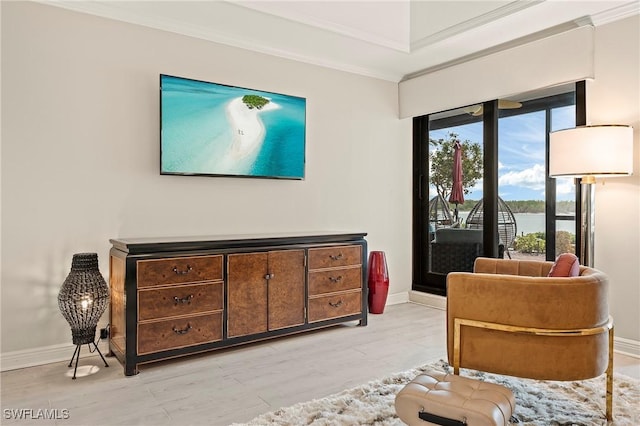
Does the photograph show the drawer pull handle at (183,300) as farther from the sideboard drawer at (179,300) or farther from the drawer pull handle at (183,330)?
the drawer pull handle at (183,330)

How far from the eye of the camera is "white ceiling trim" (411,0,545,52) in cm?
316

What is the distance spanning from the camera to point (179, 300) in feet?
9.38

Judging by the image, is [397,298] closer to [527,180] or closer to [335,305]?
[335,305]

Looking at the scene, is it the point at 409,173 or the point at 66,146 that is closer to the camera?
the point at 66,146

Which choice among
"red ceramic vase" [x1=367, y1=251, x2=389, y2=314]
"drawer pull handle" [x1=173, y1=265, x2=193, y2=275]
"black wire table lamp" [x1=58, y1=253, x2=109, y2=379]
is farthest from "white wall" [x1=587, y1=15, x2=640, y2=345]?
"black wire table lamp" [x1=58, y1=253, x2=109, y2=379]

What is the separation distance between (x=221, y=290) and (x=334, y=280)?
99cm

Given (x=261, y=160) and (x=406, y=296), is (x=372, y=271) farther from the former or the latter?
(x=261, y=160)

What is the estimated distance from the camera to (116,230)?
124 inches

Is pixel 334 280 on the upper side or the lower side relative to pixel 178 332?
upper

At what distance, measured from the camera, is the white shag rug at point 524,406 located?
2059 millimetres

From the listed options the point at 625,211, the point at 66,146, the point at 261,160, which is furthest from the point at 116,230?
the point at 625,211

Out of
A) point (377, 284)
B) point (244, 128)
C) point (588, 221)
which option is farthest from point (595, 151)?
point (244, 128)

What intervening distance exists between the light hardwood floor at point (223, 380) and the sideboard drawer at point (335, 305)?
→ 169 millimetres

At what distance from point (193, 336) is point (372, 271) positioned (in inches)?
74.7
